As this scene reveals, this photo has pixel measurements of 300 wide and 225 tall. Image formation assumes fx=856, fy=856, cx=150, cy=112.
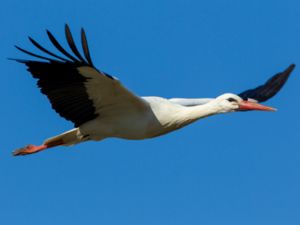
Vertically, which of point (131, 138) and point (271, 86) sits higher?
point (271, 86)

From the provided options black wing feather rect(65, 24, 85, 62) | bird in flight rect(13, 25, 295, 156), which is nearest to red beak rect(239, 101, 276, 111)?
bird in flight rect(13, 25, 295, 156)

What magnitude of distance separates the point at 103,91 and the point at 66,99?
1.62 feet

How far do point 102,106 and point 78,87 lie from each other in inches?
21.6

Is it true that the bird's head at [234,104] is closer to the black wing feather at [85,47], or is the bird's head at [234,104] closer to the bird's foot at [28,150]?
the black wing feather at [85,47]

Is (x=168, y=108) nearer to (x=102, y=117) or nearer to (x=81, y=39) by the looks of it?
(x=102, y=117)

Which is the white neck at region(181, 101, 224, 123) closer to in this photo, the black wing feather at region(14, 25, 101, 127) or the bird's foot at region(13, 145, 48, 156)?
the black wing feather at region(14, 25, 101, 127)

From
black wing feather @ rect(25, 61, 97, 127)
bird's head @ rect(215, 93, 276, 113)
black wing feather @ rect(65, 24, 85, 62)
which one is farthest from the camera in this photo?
bird's head @ rect(215, 93, 276, 113)

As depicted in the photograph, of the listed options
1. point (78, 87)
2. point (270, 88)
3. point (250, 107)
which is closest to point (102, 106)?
point (78, 87)

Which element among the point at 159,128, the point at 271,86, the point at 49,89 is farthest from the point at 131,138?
the point at 271,86

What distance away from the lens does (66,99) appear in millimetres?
10984

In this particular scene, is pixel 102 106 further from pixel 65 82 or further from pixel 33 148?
pixel 33 148

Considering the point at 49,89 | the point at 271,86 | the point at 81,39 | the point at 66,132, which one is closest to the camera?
the point at 81,39

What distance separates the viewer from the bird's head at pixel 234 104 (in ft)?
37.6

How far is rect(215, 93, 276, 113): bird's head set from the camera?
11469 millimetres
